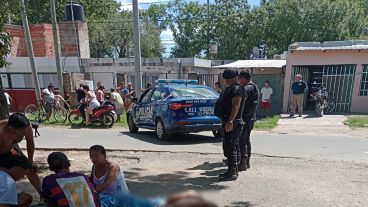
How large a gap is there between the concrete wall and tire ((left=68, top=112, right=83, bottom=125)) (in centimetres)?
874

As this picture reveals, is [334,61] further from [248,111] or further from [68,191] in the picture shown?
[68,191]

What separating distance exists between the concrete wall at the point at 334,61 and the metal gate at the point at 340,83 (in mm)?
204

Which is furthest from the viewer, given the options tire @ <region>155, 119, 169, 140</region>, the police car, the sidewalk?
the sidewalk

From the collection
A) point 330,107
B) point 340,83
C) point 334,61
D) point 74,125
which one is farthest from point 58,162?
point 340,83

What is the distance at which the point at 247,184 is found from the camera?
5.50 meters

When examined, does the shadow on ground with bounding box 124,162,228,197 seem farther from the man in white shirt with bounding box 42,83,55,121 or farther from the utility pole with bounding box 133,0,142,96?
the man in white shirt with bounding box 42,83,55,121

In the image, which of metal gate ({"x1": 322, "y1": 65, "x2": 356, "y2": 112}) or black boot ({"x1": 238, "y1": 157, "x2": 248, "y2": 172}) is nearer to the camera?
black boot ({"x1": 238, "y1": 157, "x2": 248, "y2": 172})

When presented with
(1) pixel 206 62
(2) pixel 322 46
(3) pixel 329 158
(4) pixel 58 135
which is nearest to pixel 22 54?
(1) pixel 206 62

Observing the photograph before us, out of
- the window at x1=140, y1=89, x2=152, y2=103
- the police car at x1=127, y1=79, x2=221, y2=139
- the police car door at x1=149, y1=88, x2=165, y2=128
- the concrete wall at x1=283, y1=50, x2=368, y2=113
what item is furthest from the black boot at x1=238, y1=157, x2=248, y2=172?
the concrete wall at x1=283, y1=50, x2=368, y2=113

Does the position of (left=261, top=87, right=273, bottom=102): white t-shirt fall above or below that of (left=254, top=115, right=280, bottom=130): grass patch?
above

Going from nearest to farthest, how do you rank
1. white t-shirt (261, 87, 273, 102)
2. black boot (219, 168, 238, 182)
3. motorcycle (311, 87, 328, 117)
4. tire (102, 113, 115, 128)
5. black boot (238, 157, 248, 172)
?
black boot (219, 168, 238, 182), black boot (238, 157, 248, 172), tire (102, 113, 115, 128), motorcycle (311, 87, 328, 117), white t-shirt (261, 87, 273, 102)

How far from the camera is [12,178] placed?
3.61 m

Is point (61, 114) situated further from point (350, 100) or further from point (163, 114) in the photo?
point (350, 100)

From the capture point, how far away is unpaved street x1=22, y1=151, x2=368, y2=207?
4859 mm
